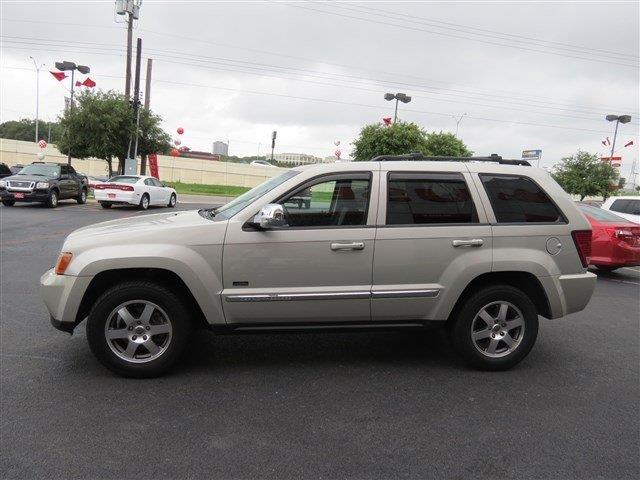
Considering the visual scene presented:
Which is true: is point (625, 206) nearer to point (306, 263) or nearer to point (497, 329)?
point (497, 329)

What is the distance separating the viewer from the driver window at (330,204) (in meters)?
4.17

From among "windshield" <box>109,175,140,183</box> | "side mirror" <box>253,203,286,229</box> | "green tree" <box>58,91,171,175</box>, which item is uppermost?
"green tree" <box>58,91,171,175</box>

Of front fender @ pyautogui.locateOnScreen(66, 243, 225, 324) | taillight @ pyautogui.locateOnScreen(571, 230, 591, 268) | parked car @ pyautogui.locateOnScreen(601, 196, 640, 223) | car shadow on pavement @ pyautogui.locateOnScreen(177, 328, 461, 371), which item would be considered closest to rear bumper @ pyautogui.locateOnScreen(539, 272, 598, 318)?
taillight @ pyautogui.locateOnScreen(571, 230, 591, 268)

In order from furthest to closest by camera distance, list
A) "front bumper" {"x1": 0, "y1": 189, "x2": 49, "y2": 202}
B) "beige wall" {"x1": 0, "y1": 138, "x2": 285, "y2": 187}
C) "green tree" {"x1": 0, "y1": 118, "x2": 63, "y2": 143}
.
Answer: "green tree" {"x1": 0, "y1": 118, "x2": 63, "y2": 143}, "beige wall" {"x1": 0, "y1": 138, "x2": 285, "y2": 187}, "front bumper" {"x1": 0, "y1": 189, "x2": 49, "y2": 202}

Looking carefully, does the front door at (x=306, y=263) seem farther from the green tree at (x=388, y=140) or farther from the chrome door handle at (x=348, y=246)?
the green tree at (x=388, y=140)

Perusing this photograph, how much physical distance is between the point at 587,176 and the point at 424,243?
135 feet

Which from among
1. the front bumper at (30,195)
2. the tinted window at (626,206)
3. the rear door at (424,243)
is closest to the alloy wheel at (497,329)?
the rear door at (424,243)

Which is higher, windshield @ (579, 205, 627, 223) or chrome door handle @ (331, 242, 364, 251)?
windshield @ (579, 205, 627, 223)

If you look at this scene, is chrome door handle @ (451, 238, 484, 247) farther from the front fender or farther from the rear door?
the front fender

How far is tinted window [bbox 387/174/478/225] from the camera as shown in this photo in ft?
13.9

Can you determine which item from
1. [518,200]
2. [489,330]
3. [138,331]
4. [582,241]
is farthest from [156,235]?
[582,241]

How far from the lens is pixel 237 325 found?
4.11 metres

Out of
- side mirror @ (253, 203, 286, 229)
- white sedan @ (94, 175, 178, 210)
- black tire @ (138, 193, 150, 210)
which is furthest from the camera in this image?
black tire @ (138, 193, 150, 210)

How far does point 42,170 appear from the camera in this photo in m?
20.0
